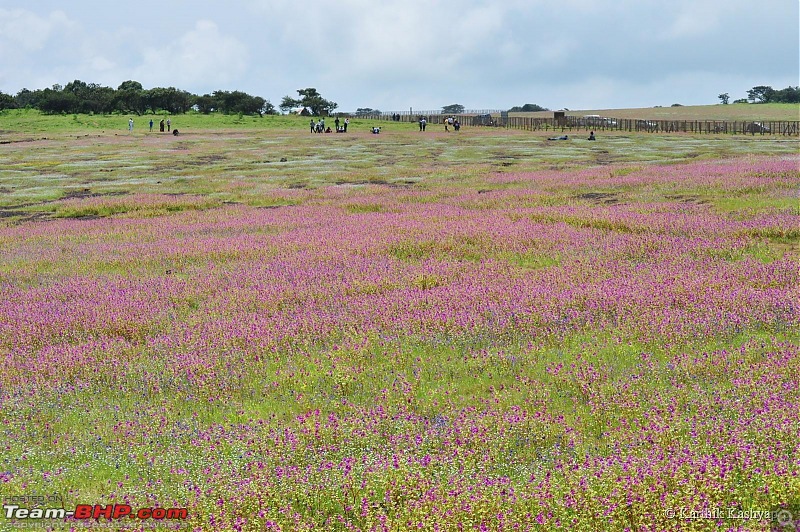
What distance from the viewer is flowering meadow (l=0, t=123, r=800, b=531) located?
5.00 metres

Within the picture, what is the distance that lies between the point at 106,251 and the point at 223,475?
12.5 metres

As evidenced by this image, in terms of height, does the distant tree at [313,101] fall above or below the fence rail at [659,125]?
above

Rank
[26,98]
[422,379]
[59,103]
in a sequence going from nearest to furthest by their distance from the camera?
[422,379] → [59,103] → [26,98]

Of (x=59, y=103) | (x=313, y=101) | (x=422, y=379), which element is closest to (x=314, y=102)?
(x=313, y=101)

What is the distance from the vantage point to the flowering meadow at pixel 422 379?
5.00 m

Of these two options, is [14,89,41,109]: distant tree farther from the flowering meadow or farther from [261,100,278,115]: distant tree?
the flowering meadow

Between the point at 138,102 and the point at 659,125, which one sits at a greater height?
the point at 138,102

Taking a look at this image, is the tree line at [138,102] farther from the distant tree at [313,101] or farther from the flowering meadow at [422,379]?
the flowering meadow at [422,379]

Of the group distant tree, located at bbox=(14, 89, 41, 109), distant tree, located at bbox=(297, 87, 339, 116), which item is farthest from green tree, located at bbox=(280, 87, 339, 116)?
distant tree, located at bbox=(14, 89, 41, 109)

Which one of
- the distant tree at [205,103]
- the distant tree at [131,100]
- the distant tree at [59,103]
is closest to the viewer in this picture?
the distant tree at [59,103]

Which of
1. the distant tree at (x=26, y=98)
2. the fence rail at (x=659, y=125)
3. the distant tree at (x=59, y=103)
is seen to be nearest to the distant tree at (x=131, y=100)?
the distant tree at (x=59, y=103)

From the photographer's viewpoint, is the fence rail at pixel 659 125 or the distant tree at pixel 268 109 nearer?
the fence rail at pixel 659 125

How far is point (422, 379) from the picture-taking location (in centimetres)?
752

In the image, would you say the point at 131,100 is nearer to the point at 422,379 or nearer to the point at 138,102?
the point at 138,102
